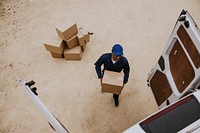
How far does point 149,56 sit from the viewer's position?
4164mm

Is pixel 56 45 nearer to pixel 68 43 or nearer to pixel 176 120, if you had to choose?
pixel 68 43

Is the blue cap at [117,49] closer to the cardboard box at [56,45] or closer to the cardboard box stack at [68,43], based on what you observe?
the cardboard box stack at [68,43]

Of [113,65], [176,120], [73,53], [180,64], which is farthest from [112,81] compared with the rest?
[73,53]

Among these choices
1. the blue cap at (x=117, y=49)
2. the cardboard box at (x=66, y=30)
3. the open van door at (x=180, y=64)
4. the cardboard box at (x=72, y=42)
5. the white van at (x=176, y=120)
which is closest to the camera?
the white van at (x=176, y=120)

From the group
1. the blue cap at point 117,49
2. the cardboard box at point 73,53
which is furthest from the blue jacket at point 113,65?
the cardboard box at point 73,53

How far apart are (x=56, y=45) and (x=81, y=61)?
0.59 meters

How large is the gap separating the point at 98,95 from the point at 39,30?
7.17ft

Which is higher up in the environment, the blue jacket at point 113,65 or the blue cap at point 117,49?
the blue cap at point 117,49

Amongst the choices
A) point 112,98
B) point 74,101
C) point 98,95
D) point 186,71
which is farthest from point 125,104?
point 186,71

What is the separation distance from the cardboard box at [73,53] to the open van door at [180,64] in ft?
5.29

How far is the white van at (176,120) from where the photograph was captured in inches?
67.5

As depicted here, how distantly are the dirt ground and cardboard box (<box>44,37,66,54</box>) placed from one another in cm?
28

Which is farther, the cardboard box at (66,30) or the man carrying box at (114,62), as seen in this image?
the cardboard box at (66,30)

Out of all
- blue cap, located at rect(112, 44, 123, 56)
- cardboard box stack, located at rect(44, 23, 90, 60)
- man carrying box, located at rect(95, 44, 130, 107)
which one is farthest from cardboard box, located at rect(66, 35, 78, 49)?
blue cap, located at rect(112, 44, 123, 56)
